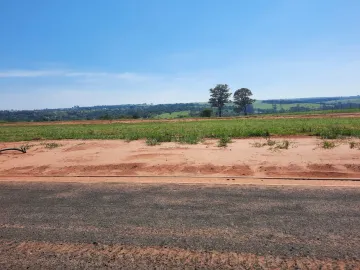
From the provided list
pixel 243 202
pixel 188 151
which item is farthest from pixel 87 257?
pixel 188 151

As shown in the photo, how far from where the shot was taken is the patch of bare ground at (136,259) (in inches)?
175

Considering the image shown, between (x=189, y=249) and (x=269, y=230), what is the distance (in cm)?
165

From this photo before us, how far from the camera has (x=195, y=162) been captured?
13492 millimetres

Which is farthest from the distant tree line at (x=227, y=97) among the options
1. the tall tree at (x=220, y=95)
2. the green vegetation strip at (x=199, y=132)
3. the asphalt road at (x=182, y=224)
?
the asphalt road at (x=182, y=224)

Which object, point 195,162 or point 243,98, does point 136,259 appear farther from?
point 243,98

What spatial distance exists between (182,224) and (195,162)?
748 cm

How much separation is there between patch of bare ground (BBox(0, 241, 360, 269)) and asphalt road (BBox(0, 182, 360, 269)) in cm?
3

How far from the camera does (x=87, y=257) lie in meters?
4.90

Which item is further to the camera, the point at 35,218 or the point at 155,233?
the point at 35,218

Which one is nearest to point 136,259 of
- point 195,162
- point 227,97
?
point 195,162

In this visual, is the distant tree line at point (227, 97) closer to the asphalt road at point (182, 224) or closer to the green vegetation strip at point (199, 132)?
the green vegetation strip at point (199, 132)

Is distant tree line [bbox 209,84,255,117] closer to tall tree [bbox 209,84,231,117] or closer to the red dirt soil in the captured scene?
tall tree [bbox 209,84,231,117]

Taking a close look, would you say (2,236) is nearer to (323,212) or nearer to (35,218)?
(35,218)

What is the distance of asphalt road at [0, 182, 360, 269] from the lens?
16.0 feet
